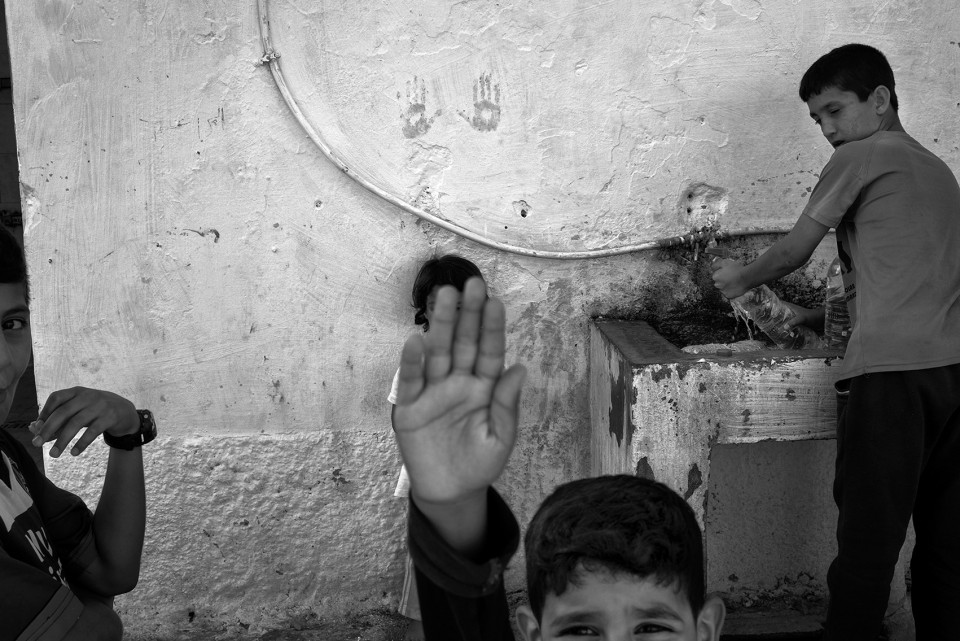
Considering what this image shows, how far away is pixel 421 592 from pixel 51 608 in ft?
2.24

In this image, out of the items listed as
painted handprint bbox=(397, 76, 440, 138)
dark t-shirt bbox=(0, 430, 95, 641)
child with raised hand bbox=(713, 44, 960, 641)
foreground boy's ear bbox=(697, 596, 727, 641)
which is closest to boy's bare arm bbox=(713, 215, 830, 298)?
child with raised hand bbox=(713, 44, 960, 641)

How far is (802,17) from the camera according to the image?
9.99 feet

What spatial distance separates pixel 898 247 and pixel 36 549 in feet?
7.14

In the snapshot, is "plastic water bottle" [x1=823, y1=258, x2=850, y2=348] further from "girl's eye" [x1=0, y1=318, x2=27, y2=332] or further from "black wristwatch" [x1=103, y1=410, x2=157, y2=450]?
"girl's eye" [x1=0, y1=318, x2=27, y2=332]

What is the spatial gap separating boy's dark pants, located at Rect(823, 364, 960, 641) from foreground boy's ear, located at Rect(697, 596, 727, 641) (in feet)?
3.40

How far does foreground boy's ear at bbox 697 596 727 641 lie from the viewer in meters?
1.45

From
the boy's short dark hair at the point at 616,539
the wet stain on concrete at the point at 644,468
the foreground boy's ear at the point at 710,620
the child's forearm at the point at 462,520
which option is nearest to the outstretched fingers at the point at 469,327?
the child's forearm at the point at 462,520

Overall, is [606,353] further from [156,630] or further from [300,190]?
[156,630]

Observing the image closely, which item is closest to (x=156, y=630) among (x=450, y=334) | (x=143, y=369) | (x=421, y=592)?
(x=143, y=369)

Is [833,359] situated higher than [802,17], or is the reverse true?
[802,17]

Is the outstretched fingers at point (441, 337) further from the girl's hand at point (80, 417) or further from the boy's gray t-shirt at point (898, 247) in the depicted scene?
the boy's gray t-shirt at point (898, 247)

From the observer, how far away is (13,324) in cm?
171

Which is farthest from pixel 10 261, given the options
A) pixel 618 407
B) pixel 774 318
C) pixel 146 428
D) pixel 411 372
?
pixel 774 318

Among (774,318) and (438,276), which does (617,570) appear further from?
(774,318)
